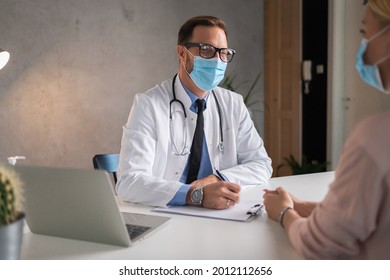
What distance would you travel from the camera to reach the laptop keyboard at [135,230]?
102 cm

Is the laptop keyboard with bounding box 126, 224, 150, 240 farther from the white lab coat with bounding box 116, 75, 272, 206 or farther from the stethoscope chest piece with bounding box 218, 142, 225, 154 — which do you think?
the stethoscope chest piece with bounding box 218, 142, 225, 154

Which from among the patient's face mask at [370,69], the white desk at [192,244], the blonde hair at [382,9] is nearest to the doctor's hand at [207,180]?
the white desk at [192,244]

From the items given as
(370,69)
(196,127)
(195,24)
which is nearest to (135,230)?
(370,69)

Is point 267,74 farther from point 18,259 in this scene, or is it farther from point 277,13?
point 18,259

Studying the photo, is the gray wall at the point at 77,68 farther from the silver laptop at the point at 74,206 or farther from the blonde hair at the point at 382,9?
the blonde hair at the point at 382,9

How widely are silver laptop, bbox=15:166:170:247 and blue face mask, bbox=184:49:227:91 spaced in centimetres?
92

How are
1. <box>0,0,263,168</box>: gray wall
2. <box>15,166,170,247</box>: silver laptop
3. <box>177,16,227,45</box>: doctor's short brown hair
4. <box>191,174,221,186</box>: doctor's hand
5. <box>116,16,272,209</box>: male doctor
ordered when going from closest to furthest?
<box>15,166,170,247</box>: silver laptop → <box>191,174,221,186</box>: doctor's hand → <box>116,16,272,209</box>: male doctor → <box>177,16,227,45</box>: doctor's short brown hair → <box>0,0,263,168</box>: gray wall

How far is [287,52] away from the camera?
4137 millimetres

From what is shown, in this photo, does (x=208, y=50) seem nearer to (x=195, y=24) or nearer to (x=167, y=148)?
(x=195, y=24)

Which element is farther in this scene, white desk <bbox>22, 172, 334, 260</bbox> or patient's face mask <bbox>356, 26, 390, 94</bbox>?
white desk <bbox>22, 172, 334, 260</bbox>

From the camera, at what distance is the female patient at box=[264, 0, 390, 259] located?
0.68 m

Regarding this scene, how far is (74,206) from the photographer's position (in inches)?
37.2

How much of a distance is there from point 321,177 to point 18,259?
4.19ft

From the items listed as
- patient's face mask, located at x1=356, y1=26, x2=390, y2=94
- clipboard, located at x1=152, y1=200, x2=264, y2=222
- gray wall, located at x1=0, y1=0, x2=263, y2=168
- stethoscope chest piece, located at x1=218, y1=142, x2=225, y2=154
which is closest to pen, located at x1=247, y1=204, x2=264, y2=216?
clipboard, located at x1=152, y1=200, x2=264, y2=222
